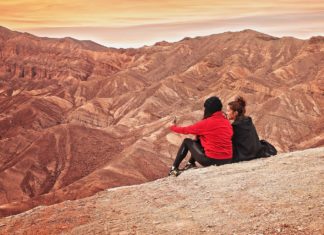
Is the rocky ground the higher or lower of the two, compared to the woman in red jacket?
lower

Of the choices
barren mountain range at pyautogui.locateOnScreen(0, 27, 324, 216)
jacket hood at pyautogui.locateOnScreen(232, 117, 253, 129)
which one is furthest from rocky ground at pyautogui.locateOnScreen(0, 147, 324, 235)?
barren mountain range at pyautogui.locateOnScreen(0, 27, 324, 216)

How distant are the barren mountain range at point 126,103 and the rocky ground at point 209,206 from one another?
38.4 metres

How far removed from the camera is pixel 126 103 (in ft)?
361

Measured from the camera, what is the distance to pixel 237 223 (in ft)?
28.9

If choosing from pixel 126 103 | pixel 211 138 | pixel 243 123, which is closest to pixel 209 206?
pixel 211 138

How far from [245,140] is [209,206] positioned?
311cm

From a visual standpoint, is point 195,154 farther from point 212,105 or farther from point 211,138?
point 212,105

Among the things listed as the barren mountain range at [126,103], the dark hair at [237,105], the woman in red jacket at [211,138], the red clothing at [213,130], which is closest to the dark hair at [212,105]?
the woman in red jacket at [211,138]

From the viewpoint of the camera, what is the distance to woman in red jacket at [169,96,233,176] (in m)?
11.9

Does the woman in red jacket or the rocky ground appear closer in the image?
the rocky ground

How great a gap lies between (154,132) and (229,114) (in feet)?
202

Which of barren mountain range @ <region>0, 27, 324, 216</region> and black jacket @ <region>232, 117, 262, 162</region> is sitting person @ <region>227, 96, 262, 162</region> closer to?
black jacket @ <region>232, 117, 262, 162</region>

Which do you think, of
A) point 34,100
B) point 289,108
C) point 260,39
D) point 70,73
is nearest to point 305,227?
point 289,108

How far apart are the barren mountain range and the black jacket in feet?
125
